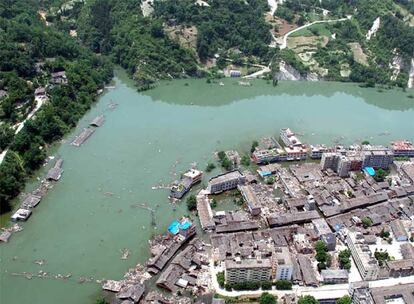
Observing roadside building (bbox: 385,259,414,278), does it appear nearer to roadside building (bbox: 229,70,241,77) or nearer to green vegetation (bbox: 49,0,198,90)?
green vegetation (bbox: 49,0,198,90)

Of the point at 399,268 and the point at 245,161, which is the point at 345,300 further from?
the point at 245,161

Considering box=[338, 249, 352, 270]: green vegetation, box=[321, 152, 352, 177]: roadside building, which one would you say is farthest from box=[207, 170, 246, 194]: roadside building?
box=[338, 249, 352, 270]: green vegetation

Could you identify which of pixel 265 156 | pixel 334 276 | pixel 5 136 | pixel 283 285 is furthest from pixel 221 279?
pixel 5 136

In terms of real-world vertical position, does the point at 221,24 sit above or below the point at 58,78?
Answer: above

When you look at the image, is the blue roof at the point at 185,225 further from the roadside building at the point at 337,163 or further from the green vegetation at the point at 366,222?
Result: the roadside building at the point at 337,163

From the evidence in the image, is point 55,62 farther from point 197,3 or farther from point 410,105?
point 410,105

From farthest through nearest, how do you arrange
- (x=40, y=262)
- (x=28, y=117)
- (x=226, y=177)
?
(x=28, y=117)
(x=226, y=177)
(x=40, y=262)
